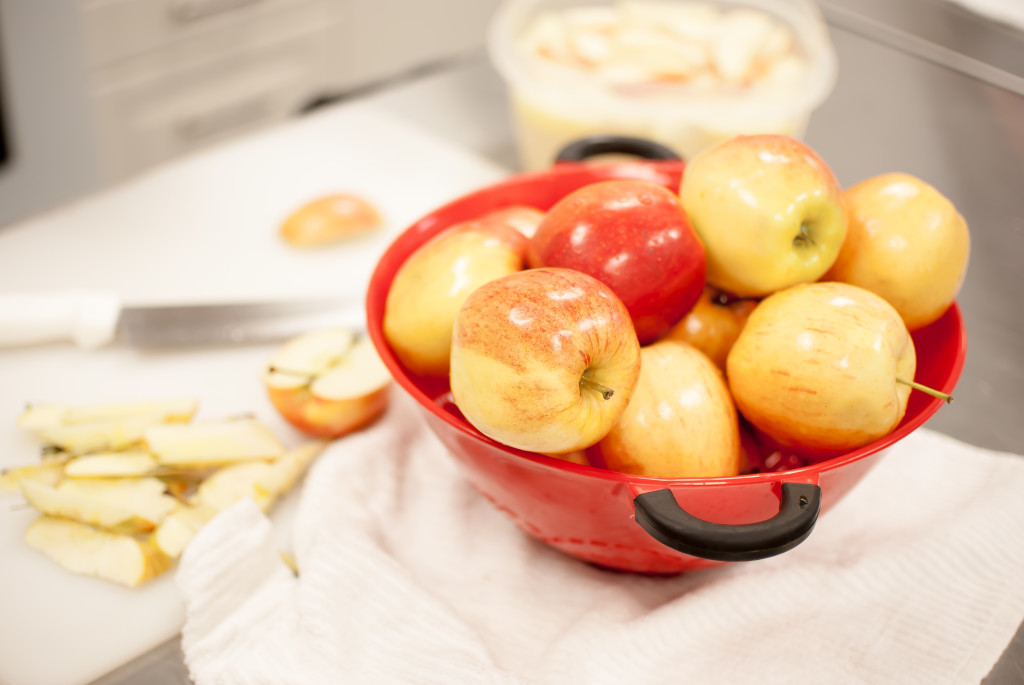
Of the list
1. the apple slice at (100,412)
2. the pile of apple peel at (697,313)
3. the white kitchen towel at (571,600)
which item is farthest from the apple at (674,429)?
the apple slice at (100,412)

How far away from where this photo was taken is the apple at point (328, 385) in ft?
2.10

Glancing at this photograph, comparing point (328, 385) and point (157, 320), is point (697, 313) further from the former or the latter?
point (157, 320)

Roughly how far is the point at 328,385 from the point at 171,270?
12.0 inches

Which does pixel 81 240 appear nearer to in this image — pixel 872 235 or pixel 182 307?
pixel 182 307

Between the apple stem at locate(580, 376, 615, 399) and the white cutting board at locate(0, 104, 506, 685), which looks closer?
the apple stem at locate(580, 376, 615, 399)

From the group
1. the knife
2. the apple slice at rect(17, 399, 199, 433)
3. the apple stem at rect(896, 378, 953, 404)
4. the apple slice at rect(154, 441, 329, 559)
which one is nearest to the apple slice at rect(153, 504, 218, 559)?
the apple slice at rect(154, 441, 329, 559)

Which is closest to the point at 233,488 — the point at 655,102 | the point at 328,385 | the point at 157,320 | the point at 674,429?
the point at 328,385

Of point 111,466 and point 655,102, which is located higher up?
point 655,102

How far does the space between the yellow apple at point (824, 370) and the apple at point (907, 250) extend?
0.16 feet

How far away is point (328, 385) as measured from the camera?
65 centimetres

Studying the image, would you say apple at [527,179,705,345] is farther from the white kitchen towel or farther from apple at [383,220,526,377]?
the white kitchen towel

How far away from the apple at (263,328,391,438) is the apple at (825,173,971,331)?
36cm

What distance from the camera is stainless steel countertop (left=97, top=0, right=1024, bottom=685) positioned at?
2.69 ft

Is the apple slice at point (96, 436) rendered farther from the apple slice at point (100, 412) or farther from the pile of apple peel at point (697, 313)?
the pile of apple peel at point (697, 313)
